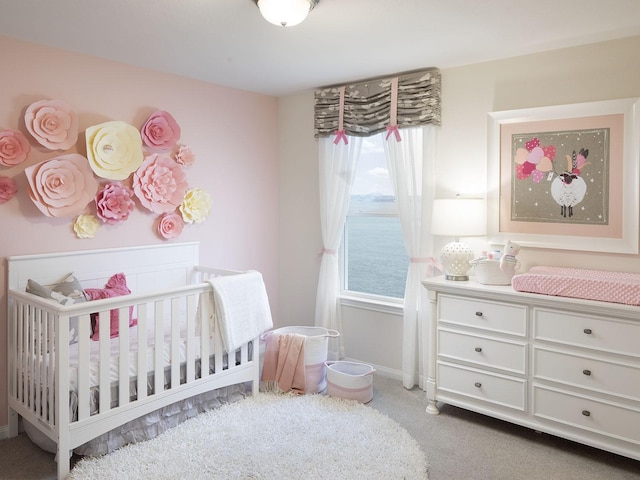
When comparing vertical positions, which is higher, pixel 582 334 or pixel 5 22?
pixel 5 22

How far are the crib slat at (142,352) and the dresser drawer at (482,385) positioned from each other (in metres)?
1.71

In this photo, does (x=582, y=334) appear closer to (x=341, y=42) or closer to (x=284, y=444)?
(x=284, y=444)

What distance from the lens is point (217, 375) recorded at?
3033mm

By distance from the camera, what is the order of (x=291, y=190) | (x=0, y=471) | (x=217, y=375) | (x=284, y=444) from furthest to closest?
(x=291, y=190) < (x=217, y=375) < (x=284, y=444) < (x=0, y=471)

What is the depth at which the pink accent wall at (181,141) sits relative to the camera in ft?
9.05

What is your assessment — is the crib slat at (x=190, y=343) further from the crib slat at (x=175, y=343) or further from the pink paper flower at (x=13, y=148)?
the pink paper flower at (x=13, y=148)

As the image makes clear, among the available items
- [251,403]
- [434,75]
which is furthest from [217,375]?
[434,75]

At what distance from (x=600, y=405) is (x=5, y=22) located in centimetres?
355

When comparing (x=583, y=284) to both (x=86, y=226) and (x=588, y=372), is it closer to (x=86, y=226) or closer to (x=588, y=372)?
(x=588, y=372)

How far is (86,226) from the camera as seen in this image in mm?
3021

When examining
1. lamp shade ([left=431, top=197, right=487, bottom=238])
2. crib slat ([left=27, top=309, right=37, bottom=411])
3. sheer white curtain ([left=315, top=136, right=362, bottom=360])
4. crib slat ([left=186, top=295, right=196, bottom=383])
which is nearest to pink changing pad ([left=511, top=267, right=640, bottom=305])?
lamp shade ([left=431, top=197, right=487, bottom=238])

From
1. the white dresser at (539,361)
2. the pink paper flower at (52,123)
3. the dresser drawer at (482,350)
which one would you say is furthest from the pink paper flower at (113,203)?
the dresser drawer at (482,350)

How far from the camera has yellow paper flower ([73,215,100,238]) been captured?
298cm

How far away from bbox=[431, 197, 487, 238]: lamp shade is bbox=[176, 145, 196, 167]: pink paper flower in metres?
1.79
